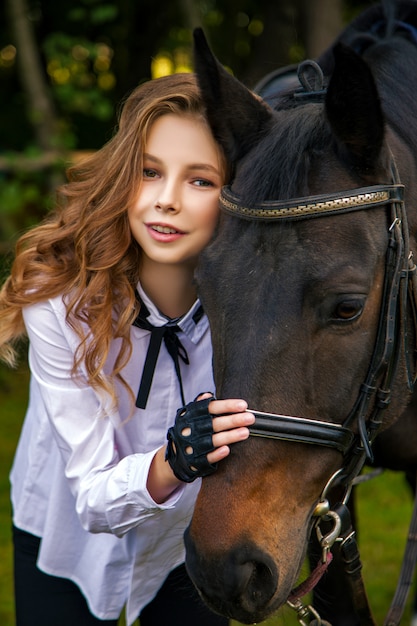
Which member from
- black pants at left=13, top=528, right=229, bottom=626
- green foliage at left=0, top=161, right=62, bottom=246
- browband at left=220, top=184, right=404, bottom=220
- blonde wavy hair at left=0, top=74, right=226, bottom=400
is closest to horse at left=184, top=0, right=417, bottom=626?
browband at left=220, top=184, right=404, bottom=220

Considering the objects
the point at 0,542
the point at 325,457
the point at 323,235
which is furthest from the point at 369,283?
the point at 0,542

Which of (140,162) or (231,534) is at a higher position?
(140,162)

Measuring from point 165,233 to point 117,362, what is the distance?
1.22 ft

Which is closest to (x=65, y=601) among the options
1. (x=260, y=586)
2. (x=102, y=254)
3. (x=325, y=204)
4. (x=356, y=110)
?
(x=260, y=586)

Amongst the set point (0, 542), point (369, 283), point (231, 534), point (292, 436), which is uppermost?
point (369, 283)

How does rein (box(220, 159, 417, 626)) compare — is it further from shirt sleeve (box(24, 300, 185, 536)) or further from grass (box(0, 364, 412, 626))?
grass (box(0, 364, 412, 626))

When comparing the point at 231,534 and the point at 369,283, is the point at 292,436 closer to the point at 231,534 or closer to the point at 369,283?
the point at 231,534

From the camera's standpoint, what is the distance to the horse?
1.63 m

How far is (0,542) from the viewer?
4.36 metres

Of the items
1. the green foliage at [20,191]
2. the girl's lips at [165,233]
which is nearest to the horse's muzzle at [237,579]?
the girl's lips at [165,233]

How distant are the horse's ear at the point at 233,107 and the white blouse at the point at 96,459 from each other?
1.63 ft

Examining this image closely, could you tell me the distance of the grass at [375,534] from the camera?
3730 millimetres

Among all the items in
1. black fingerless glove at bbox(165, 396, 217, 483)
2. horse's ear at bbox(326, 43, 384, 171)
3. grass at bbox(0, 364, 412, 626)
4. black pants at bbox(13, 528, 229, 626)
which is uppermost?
horse's ear at bbox(326, 43, 384, 171)

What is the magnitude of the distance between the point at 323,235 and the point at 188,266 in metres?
0.55
